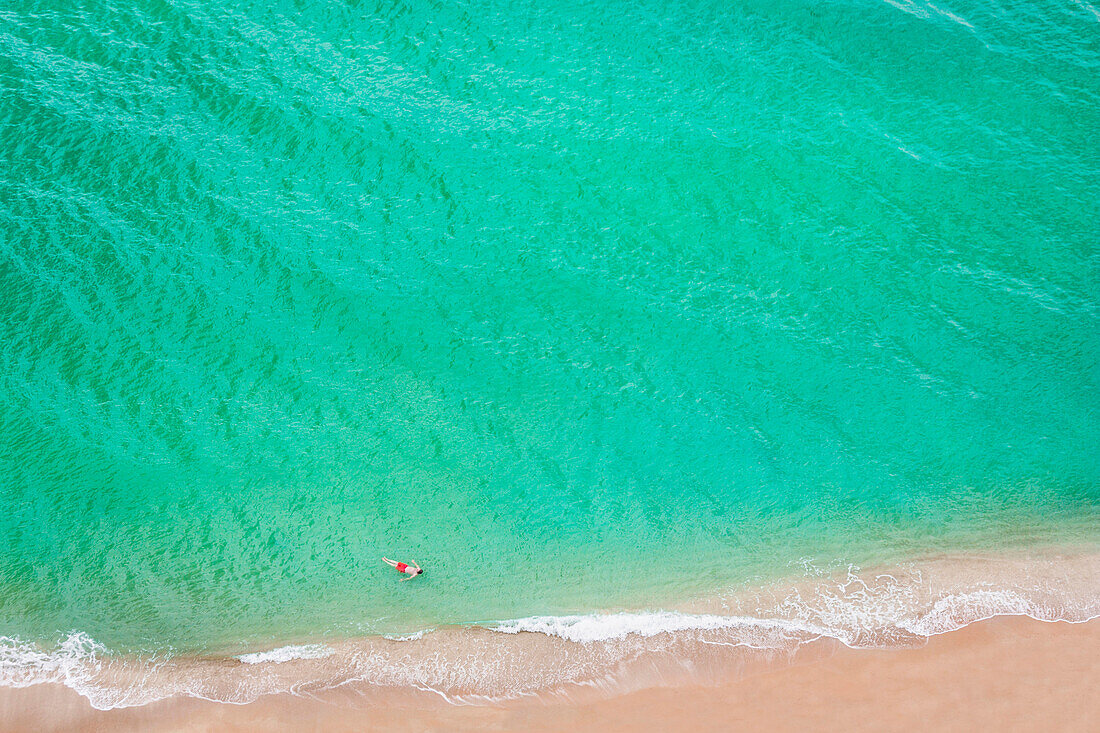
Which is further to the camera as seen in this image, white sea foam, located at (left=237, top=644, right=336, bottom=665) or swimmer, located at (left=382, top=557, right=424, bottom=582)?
swimmer, located at (left=382, top=557, right=424, bottom=582)

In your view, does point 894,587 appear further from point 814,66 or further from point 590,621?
point 814,66

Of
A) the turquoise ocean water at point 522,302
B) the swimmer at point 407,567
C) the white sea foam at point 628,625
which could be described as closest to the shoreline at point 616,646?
the white sea foam at point 628,625

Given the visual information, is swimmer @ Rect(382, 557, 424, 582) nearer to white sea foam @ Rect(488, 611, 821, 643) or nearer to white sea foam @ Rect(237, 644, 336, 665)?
white sea foam @ Rect(488, 611, 821, 643)

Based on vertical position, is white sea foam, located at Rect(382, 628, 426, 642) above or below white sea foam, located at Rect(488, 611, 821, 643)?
below

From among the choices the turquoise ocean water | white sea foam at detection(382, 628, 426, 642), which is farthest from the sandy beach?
the turquoise ocean water

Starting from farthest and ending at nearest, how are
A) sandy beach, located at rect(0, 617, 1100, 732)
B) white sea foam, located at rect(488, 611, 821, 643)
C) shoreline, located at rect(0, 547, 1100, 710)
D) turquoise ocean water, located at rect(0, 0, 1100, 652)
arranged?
turquoise ocean water, located at rect(0, 0, 1100, 652) → white sea foam, located at rect(488, 611, 821, 643) → shoreline, located at rect(0, 547, 1100, 710) → sandy beach, located at rect(0, 617, 1100, 732)

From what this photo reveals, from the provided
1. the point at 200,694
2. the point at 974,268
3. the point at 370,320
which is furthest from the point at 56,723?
the point at 974,268
